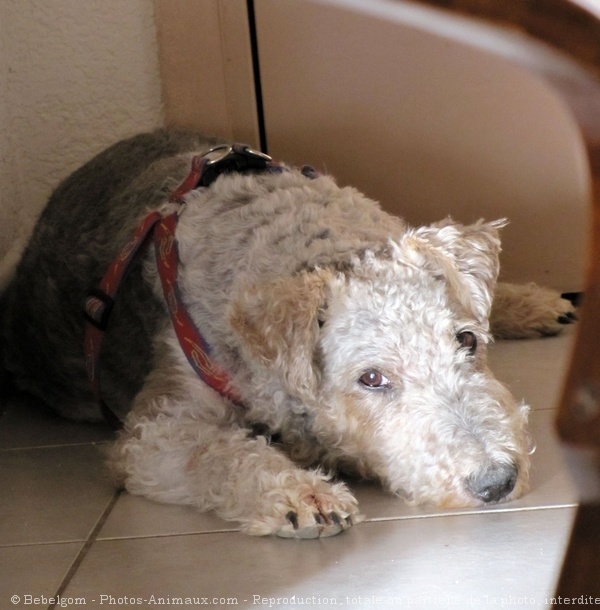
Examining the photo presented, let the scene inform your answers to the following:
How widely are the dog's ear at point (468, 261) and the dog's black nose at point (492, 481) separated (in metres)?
0.45

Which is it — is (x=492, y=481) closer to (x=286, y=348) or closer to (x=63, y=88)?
(x=286, y=348)

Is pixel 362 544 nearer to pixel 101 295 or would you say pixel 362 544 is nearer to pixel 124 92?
pixel 101 295

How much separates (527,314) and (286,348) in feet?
4.42

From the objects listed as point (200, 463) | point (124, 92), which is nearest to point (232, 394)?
point (200, 463)

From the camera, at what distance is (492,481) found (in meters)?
1.74

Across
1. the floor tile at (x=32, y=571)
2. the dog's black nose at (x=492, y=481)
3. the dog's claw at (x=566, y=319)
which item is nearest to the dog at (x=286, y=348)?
the dog's black nose at (x=492, y=481)

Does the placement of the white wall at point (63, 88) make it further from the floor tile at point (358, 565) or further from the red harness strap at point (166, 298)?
the floor tile at point (358, 565)

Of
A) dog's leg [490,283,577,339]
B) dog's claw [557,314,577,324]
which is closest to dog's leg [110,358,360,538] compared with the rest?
dog's leg [490,283,577,339]

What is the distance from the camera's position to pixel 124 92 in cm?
324

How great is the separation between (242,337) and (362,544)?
49 cm

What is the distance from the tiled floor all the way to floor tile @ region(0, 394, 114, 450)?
344 millimetres

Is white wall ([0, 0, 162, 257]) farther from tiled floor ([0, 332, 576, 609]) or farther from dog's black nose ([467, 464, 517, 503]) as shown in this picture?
dog's black nose ([467, 464, 517, 503])

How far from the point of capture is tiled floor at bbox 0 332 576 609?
1.56m

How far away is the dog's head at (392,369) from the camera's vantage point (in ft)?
5.94
